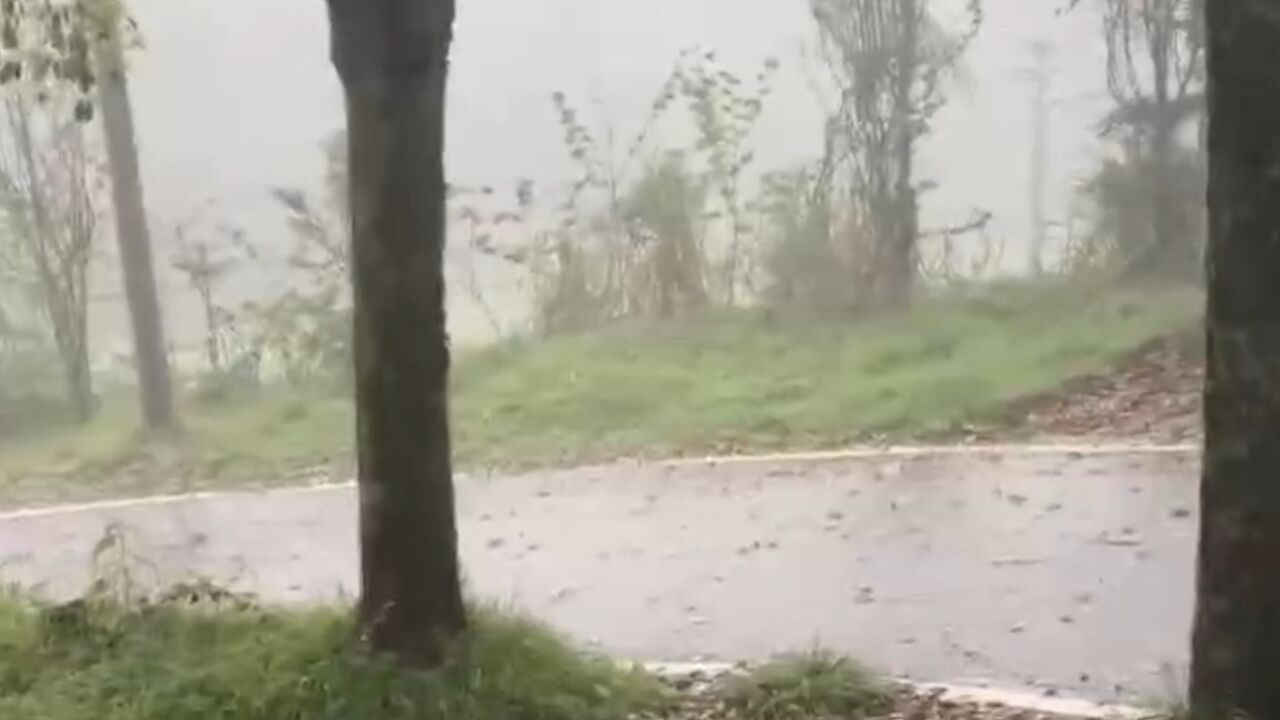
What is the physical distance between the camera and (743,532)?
579 cm

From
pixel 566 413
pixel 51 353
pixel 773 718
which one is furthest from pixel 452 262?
pixel 773 718

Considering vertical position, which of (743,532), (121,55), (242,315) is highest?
(121,55)

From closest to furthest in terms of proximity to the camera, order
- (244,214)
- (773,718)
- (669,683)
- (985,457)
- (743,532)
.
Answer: (773,718) → (669,683) → (743,532) → (985,457) → (244,214)

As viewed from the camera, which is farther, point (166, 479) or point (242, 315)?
point (242, 315)

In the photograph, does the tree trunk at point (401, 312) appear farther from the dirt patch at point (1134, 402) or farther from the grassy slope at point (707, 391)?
the dirt patch at point (1134, 402)

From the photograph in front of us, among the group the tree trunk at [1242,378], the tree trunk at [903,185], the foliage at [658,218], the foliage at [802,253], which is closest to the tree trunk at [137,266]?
the foliage at [658,218]

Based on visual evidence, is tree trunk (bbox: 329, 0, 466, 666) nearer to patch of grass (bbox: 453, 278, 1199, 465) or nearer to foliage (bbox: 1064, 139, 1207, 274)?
patch of grass (bbox: 453, 278, 1199, 465)

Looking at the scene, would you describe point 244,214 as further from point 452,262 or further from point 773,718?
point 773,718

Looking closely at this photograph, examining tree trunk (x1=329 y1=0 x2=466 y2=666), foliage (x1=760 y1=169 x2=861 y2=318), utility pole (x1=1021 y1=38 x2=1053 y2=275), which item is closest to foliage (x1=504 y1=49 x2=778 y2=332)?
foliage (x1=760 y1=169 x2=861 y2=318)

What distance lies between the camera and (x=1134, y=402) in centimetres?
691

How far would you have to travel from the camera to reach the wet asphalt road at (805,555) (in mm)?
4566

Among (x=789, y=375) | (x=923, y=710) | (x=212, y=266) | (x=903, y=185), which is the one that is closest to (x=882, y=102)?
(x=903, y=185)

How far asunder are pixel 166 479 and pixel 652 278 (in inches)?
90.4

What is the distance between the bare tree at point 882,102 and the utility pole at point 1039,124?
1.05 ft
